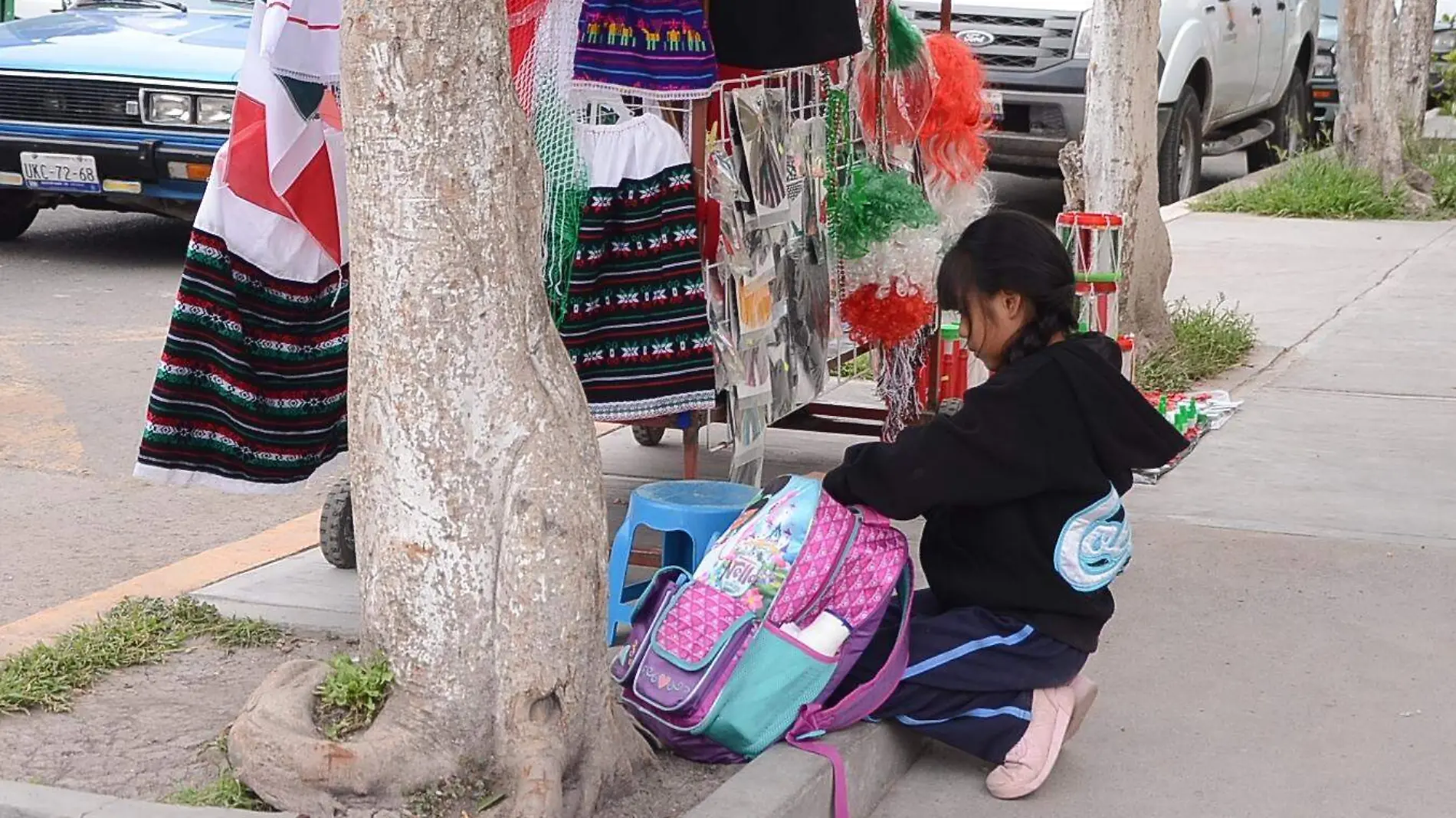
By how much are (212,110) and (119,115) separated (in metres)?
0.49

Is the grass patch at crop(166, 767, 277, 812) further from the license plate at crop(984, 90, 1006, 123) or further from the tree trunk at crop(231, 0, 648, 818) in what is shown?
the license plate at crop(984, 90, 1006, 123)

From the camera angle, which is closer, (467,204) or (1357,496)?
(467,204)

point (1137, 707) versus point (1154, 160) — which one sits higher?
point (1154, 160)

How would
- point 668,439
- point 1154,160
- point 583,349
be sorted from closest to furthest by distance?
point 583,349 < point 668,439 < point 1154,160

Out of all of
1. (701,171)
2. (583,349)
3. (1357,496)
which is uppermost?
(701,171)

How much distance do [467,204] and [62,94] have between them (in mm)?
6819

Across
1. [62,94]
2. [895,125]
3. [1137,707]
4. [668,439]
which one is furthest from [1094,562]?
[62,94]

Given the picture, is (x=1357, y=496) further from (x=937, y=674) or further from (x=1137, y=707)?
(x=937, y=674)

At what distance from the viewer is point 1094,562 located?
12.0ft

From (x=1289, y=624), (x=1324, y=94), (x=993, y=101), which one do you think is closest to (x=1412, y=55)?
(x=1324, y=94)

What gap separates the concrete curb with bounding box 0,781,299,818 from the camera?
3.16 metres

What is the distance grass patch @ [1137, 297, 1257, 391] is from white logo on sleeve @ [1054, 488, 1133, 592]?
3739 mm

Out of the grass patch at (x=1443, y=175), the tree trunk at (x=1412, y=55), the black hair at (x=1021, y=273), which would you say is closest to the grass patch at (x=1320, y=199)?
the grass patch at (x=1443, y=175)

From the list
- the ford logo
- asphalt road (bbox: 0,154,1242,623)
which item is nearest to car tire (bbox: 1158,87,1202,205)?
the ford logo
